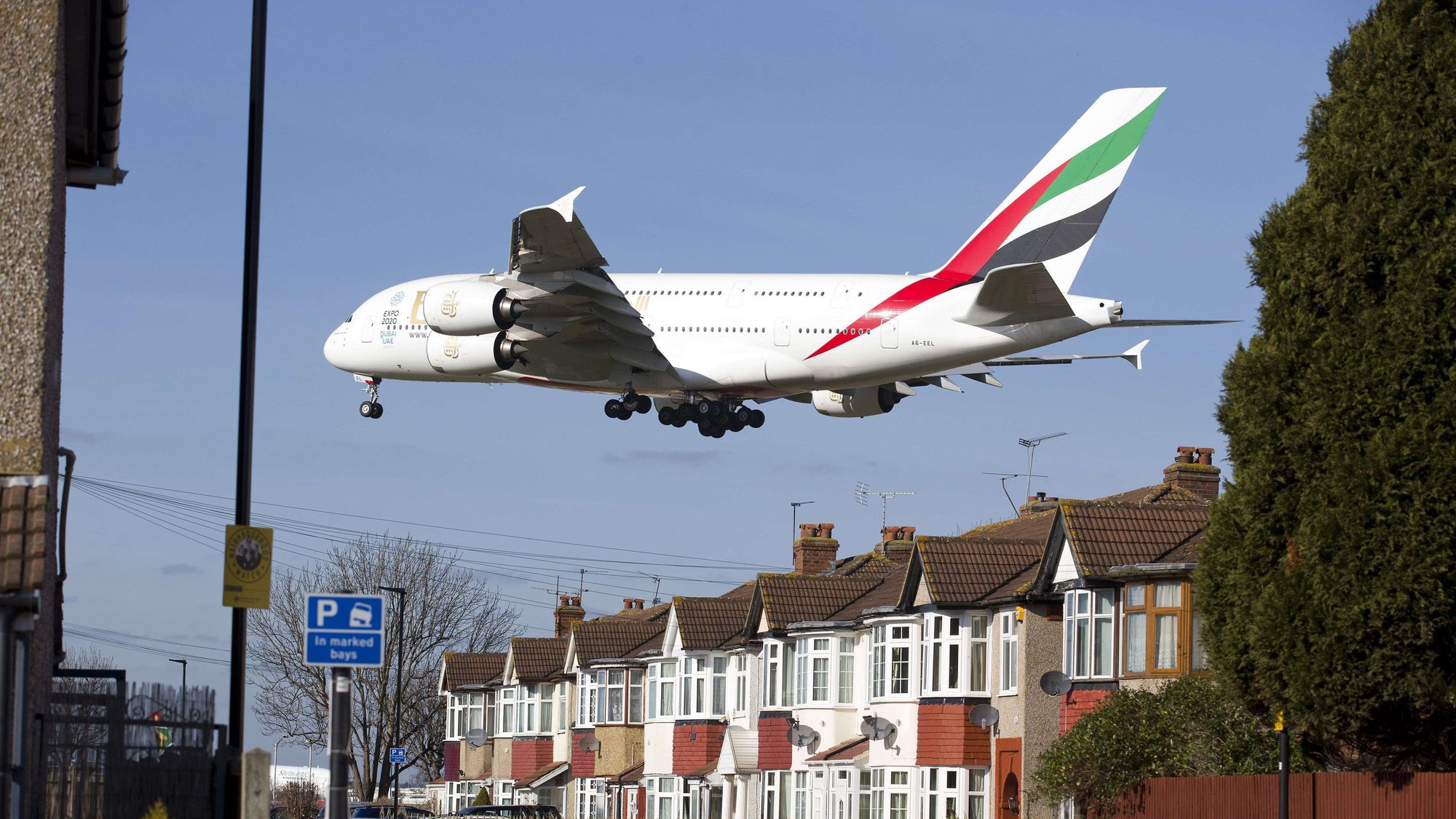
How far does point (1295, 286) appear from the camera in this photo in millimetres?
19688

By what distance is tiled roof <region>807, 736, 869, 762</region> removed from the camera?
4241cm

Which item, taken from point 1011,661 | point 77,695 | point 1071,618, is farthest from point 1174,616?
point 77,695

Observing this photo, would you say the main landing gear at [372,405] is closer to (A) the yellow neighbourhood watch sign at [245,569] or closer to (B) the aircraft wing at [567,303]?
(B) the aircraft wing at [567,303]

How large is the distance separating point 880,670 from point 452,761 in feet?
138

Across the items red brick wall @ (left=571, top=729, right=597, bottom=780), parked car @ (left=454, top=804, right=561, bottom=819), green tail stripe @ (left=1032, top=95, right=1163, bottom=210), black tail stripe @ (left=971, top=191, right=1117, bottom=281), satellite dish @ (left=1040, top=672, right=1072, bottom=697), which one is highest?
green tail stripe @ (left=1032, top=95, right=1163, bottom=210)

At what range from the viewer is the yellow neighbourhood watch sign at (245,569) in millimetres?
13320

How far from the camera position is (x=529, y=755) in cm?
7094

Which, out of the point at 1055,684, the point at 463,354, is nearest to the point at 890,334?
the point at 463,354

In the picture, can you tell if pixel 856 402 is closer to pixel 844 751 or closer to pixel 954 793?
pixel 844 751

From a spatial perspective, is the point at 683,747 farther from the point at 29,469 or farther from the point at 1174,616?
the point at 29,469

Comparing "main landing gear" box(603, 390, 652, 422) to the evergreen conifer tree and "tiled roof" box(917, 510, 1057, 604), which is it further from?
the evergreen conifer tree

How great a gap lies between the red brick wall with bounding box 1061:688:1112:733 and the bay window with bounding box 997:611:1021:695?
2.59 metres

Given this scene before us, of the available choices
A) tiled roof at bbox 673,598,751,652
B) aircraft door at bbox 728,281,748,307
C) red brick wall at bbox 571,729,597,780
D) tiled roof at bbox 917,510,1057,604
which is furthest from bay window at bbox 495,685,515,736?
tiled roof at bbox 917,510,1057,604

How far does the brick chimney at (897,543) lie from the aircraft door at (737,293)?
1079 centimetres
